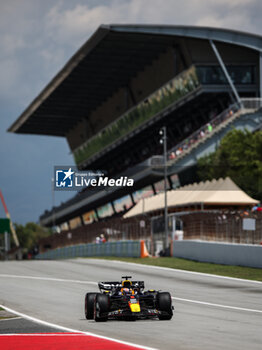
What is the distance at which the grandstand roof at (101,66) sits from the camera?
231ft

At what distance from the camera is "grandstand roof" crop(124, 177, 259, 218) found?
4975 centimetres

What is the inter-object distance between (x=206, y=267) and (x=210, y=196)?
1538cm

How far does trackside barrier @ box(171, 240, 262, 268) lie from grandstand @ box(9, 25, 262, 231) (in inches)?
1020

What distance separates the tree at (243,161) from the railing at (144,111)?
43.0 feet

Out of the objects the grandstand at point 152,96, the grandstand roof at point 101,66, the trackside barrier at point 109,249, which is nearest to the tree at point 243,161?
the grandstand at point 152,96

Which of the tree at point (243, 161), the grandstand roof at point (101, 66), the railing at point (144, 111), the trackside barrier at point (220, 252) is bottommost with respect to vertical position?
the trackside barrier at point (220, 252)

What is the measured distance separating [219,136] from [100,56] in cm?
2132

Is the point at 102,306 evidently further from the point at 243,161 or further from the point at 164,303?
the point at 243,161

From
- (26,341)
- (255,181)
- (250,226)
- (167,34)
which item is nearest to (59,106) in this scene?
(167,34)

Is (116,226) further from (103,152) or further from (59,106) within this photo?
(59,106)

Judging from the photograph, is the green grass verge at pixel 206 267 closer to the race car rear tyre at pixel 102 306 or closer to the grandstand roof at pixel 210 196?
the grandstand roof at pixel 210 196

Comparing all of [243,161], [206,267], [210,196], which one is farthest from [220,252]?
[243,161]

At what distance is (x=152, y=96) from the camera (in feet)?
271

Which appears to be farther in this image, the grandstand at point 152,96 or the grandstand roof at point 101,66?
the grandstand roof at point 101,66
